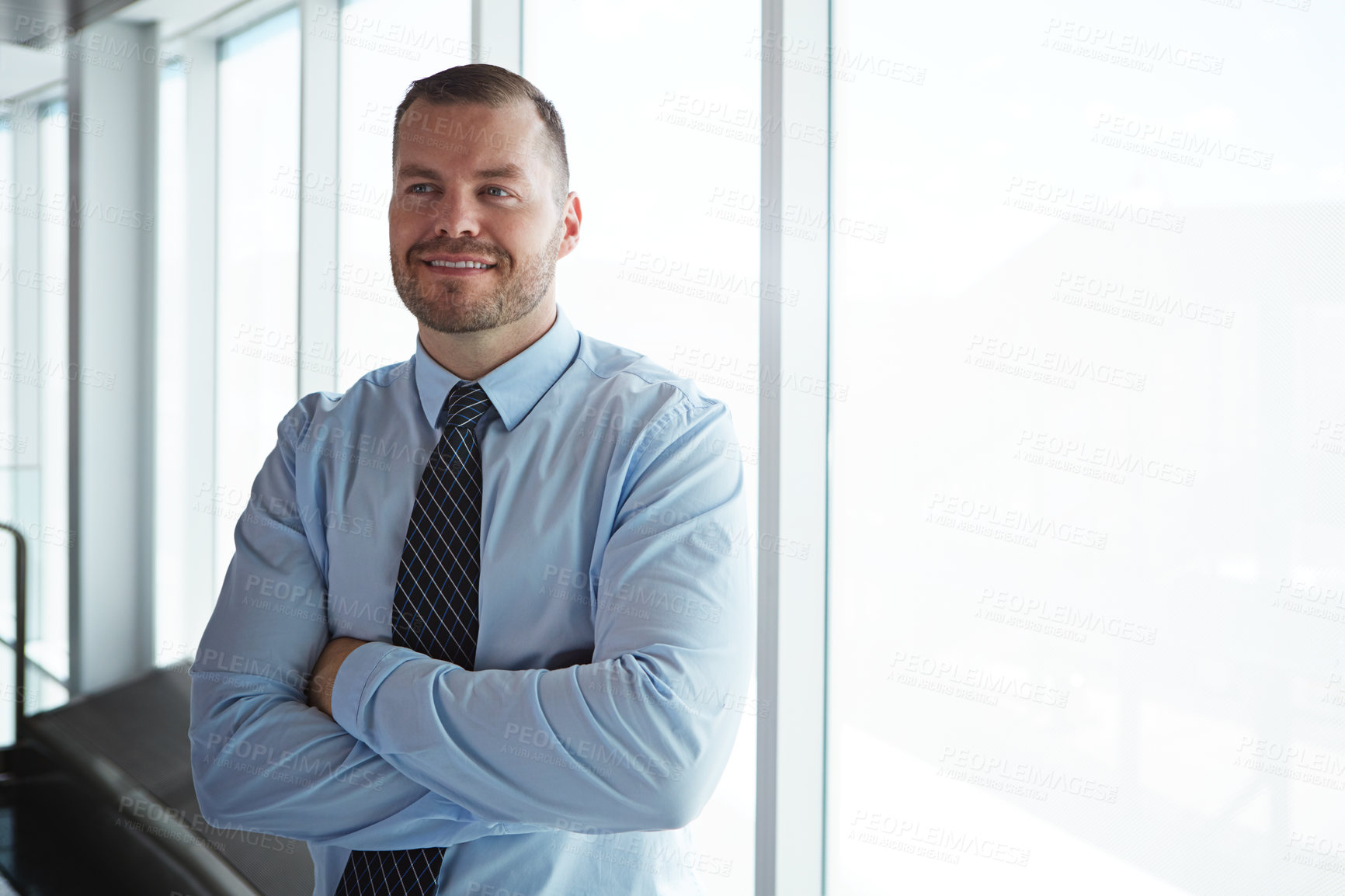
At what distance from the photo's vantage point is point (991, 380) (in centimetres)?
141

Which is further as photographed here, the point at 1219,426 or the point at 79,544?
the point at 79,544

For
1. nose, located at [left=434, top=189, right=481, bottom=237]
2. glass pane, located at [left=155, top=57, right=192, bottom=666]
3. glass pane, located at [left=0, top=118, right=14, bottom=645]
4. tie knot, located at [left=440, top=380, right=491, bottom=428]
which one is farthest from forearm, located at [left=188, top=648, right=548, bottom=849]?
glass pane, located at [left=0, top=118, right=14, bottom=645]

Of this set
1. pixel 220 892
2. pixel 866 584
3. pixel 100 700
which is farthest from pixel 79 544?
pixel 866 584

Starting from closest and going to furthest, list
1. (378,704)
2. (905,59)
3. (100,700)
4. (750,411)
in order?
(378,704) < (905,59) < (750,411) < (100,700)

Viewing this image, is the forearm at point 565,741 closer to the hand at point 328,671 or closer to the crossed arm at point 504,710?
the crossed arm at point 504,710

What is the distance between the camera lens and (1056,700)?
1331 millimetres

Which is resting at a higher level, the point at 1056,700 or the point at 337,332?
the point at 337,332

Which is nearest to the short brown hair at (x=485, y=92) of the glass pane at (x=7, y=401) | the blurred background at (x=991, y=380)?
the blurred background at (x=991, y=380)

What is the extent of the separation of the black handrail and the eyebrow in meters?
3.20

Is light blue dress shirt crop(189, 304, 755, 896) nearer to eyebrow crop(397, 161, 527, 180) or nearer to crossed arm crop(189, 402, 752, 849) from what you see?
crossed arm crop(189, 402, 752, 849)

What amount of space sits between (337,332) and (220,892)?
1825 millimetres

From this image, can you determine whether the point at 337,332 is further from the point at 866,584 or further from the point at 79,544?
the point at 866,584

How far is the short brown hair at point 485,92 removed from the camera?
123cm

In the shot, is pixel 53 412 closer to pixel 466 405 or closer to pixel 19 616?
pixel 19 616
